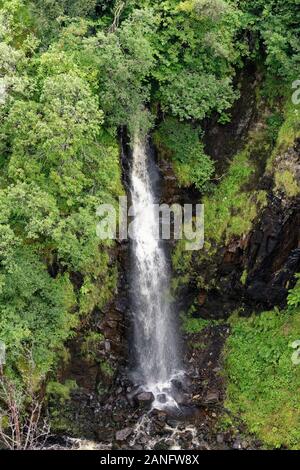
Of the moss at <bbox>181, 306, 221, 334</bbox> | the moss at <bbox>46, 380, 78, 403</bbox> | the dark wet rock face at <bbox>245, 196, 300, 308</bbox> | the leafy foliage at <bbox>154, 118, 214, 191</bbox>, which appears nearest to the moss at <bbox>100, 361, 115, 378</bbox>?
the moss at <bbox>46, 380, 78, 403</bbox>

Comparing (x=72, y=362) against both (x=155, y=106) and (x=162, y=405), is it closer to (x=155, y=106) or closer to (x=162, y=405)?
(x=162, y=405)

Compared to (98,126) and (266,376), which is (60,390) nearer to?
(266,376)

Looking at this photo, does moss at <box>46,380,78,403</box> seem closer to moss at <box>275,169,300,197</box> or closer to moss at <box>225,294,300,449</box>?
moss at <box>225,294,300,449</box>

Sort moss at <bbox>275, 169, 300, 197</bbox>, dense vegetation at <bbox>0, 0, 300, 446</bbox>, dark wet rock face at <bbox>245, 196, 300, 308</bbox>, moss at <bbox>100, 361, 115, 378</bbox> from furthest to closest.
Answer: dark wet rock face at <bbox>245, 196, 300, 308</bbox>, moss at <bbox>275, 169, 300, 197</bbox>, moss at <bbox>100, 361, 115, 378</bbox>, dense vegetation at <bbox>0, 0, 300, 446</bbox>

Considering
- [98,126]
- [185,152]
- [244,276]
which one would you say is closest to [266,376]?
[244,276]

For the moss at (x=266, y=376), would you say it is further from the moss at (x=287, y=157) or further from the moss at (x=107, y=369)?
the moss at (x=287, y=157)

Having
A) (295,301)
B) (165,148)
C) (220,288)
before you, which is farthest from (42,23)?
(295,301)
